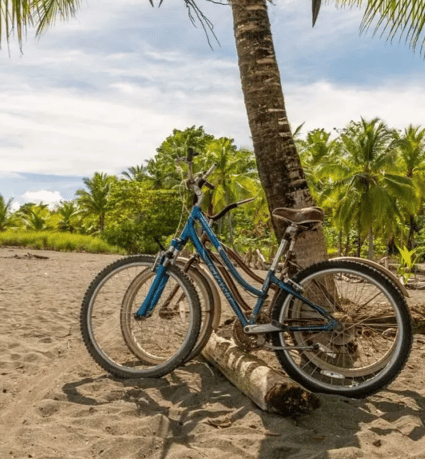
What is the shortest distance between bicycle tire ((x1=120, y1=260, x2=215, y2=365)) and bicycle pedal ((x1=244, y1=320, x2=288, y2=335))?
41 centimetres

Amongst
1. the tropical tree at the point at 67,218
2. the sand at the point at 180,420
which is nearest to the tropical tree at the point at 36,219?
the tropical tree at the point at 67,218

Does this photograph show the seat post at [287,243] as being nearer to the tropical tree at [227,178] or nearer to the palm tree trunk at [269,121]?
the palm tree trunk at [269,121]

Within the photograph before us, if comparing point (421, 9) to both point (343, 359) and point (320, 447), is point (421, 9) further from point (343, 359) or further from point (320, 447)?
point (320, 447)

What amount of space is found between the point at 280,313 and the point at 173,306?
3.28 feet

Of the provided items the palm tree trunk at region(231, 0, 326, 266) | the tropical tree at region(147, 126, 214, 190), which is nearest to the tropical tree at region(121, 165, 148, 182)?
the tropical tree at region(147, 126, 214, 190)

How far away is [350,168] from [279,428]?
3260cm

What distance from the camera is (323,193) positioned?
3719 cm

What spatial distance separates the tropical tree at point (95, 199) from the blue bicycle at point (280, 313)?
2005 inches

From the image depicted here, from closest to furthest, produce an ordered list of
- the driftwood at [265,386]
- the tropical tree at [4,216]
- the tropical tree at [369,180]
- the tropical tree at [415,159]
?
1. the driftwood at [265,386]
2. the tropical tree at [369,180]
3. the tropical tree at [415,159]
4. the tropical tree at [4,216]

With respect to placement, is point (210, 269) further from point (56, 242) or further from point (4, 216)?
point (4, 216)

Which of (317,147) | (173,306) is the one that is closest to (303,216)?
(173,306)

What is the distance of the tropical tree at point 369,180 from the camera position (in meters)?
32.8

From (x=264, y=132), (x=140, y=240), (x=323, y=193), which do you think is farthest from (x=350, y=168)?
(x=264, y=132)

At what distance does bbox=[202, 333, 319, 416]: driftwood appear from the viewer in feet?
11.4
